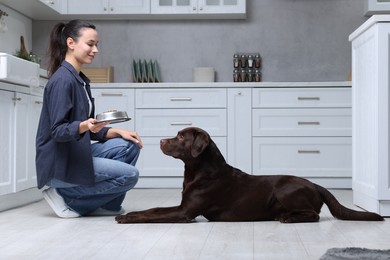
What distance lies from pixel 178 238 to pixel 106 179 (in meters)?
0.88

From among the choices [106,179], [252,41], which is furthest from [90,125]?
[252,41]

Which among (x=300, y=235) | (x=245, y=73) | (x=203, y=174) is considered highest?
(x=245, y=73)

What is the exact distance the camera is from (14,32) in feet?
20.2

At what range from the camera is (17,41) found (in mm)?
6223

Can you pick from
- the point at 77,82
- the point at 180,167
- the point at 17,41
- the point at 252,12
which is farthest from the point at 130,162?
the point at 252,12

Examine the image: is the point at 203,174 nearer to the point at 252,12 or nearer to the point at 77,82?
the point at 77,82

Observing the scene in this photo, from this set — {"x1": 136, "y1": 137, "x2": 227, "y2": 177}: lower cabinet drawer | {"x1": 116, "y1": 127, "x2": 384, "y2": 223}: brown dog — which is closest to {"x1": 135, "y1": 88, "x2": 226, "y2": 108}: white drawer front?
{"x1": 136, "y1": 137, "x2": 227, "y2": 177}: lower cabinet drawer

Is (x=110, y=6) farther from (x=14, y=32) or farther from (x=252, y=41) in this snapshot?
(x=252, y=41)

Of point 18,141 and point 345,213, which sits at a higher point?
point 18,141

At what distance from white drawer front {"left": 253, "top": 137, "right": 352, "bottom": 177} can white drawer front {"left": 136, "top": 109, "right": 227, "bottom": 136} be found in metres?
0.44

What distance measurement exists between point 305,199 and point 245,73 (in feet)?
10.4

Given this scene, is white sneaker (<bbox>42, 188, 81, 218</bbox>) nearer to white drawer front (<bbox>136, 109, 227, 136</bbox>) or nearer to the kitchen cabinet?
the kitchen cabinet

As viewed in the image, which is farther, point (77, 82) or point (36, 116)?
point (36, 116)

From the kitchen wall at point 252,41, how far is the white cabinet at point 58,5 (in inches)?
15.5
